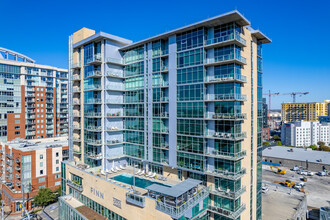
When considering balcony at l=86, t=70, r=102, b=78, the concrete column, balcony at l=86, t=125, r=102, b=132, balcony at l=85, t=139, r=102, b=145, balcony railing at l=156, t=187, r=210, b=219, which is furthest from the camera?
balcony at l=85, t=139, r=102, b=145

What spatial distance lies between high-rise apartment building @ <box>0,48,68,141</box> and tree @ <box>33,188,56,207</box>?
4047cm

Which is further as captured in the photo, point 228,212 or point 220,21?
point 220,21

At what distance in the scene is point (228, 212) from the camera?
1189 inches

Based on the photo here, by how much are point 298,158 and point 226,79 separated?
85765 mm

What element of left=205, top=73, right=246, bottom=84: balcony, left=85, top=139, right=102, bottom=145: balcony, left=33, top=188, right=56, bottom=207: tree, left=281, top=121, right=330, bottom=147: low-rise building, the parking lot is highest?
left=205, top=73, right=246, bottom=84: balcony

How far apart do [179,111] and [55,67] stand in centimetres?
8556

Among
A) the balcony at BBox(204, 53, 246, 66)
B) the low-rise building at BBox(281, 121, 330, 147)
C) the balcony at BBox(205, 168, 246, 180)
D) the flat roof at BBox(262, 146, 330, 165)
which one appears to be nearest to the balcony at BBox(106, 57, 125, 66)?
the balcony at BBox(204, 53, 246, 66)

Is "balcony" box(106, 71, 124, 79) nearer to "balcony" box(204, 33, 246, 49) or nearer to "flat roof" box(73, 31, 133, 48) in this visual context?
"flat roof" box(73, 31, 133, 48)

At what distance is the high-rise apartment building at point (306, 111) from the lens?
182250 millimetres

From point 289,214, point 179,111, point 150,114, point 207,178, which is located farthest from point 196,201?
point 289,214

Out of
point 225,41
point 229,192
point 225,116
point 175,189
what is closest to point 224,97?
point 225,116

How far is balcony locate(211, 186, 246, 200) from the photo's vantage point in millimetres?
29641

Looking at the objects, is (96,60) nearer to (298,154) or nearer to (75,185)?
(75,185)

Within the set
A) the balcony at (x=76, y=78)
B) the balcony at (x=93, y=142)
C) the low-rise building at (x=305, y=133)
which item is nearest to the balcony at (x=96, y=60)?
the balcony at (x=76, y=78)
